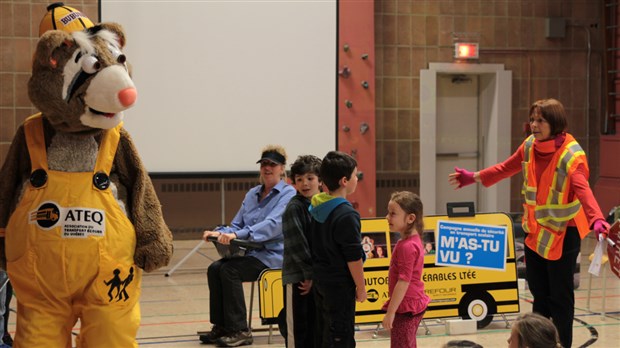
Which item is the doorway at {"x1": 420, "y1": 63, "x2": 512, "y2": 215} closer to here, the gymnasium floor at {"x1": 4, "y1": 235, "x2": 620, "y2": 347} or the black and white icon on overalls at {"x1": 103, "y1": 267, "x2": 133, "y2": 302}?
the gymnasium floor at {"x1": 4, "y1": 235, "x2": 620, "y2": 347}

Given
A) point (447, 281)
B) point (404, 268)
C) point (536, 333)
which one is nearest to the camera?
point (536, 333)

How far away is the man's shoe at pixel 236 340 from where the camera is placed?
6.37 m

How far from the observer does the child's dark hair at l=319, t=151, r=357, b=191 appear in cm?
459

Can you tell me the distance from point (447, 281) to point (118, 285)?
324 centimetres

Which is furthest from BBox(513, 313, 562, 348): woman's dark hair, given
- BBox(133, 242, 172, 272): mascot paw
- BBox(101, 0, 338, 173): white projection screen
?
BBox(101, 0, 338, 173): white projection screen

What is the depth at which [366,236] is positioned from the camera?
6.66 m

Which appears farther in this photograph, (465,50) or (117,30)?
(465,50)

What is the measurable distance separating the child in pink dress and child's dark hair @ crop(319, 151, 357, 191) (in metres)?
0.37

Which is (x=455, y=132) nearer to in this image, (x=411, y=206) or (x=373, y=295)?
(x=373, y=295)

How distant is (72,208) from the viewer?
392 centimetres

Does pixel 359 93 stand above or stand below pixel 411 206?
above

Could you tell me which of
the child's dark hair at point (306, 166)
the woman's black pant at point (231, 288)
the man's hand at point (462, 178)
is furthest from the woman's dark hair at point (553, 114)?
the woman's black pant at point (231, 288)

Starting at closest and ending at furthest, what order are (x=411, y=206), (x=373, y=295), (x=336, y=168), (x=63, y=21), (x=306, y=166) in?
(x=63, y=21) → (x=336, y=168) → (x=411, y=206) → (x=306, y=166) → (x=373, y=295)

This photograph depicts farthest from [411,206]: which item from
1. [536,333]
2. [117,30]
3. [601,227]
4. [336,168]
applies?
[117,30]
